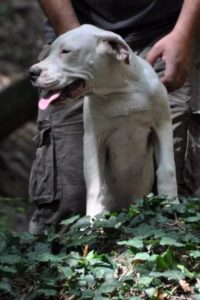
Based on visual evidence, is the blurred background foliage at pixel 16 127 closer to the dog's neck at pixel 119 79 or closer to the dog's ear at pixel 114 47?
the dog's neck at pixel 119 79

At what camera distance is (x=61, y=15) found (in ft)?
19.0

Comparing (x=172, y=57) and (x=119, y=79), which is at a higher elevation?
(x=172, y=57)

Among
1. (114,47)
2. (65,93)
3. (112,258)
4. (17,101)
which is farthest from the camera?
(17,101)

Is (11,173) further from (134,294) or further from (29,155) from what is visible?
(134,294)

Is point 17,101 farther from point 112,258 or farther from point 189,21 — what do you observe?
point 112,258

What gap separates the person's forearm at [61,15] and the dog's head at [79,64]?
2.18 feet

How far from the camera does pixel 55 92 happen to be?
497 cm

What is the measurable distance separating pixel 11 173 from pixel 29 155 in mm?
391

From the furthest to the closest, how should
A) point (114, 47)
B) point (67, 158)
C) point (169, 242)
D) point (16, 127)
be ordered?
1. point (16, 127)
2. point (67, 158)
3. point (114, 47)
4. point (169, 242)

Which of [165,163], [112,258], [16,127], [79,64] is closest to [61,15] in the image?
[79,64]

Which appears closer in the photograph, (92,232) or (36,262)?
(36,262)

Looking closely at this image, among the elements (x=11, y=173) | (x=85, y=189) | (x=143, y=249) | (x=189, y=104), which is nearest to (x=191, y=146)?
(x=189, y=104)

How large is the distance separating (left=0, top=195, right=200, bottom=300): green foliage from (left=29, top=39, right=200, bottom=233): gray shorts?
98 centimetres

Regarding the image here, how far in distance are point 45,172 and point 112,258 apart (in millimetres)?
1653
